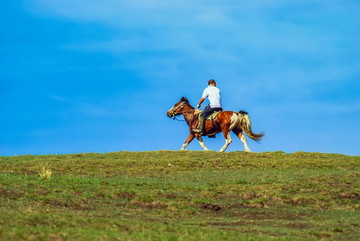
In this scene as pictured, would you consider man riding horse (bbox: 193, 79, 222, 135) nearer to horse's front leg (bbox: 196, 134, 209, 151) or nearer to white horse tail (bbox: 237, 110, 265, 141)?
horse's front leg (bbox: 196, 134, 209, 151)

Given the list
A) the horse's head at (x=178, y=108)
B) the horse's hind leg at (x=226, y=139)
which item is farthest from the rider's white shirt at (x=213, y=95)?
the horse's head at (x=178, y=108)

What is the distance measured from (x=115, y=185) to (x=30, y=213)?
26.1 feet

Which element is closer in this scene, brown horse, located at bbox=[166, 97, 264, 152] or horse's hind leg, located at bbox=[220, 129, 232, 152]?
brown horse, located at bbox=[166, 97, 264, 152]

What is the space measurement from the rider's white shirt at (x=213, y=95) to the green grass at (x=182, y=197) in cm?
359

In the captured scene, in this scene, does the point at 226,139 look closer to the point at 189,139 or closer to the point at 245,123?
the point at 245,123

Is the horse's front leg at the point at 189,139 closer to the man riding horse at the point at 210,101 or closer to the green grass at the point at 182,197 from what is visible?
the man riding horse at the point at 210,101

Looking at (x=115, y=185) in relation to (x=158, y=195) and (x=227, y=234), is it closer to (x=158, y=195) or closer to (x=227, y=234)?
(x=158, y=195)

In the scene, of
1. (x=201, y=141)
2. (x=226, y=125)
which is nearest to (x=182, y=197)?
(x=226, y=125)

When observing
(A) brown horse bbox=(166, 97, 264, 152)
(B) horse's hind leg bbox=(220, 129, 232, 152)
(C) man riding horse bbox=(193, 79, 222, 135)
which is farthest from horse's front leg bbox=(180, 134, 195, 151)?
(B) horse's hind leg bbox=(220, 129, 232, 152)

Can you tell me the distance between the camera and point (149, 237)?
14219 millimetres

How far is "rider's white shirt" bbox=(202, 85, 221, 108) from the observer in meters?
36.6

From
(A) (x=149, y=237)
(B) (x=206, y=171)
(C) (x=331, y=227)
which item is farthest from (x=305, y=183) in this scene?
(A) (x=149, y=237)

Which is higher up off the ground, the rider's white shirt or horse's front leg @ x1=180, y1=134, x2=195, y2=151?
the rider's white shirt

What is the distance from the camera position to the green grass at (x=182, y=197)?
15.4 metres
